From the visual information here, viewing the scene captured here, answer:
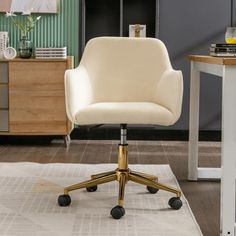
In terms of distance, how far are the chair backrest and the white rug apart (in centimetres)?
57

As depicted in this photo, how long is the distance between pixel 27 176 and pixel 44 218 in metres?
0.98

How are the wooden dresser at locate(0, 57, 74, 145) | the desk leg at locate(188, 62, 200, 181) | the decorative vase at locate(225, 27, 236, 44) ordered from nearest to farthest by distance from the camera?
the decorative vase at locate(225, 27, 236, 44), the desk leg at locate(188, 62, 200, 181), the wooden dresser at locate(0, 57, 74, 145)

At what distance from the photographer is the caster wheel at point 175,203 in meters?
2.87

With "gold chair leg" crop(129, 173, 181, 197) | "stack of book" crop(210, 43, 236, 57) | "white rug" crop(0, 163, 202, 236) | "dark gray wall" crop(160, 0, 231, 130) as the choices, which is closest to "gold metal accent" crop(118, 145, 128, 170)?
"gold chair leg" crop(129, 173, 181, 197)

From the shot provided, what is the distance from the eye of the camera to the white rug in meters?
2.54

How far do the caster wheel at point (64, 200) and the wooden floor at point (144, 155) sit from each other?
678 mm

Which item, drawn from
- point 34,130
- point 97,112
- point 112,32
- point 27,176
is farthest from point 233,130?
point 112,32

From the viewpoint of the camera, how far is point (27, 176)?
3662 mm

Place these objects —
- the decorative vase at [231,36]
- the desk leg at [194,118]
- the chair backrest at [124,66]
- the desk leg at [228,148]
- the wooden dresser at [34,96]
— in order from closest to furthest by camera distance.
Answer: the desk leg at [228,148] → the decorative vase at [231,36] → the chair backrest at [124,66] → the desk leg at [194,118] → the wooden dresser at [34,96]

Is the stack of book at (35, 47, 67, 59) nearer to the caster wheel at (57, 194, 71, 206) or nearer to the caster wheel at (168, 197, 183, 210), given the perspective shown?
the caster wheel at (57, 194, 71, 206)

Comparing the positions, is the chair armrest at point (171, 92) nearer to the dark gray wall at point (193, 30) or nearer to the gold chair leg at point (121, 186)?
the gold chair leg at point (121, 186)

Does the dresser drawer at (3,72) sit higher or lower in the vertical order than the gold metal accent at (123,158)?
higher

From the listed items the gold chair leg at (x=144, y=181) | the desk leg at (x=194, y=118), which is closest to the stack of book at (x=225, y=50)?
the desk leg at (x=194, y=118)

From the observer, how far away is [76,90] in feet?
10.1
